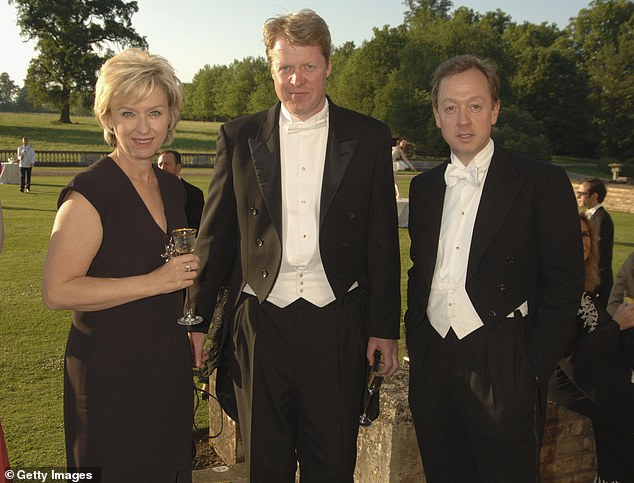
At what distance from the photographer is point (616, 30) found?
83625 millimetres

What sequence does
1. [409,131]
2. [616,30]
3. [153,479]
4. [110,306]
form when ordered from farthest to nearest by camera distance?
[616,30]
[409,131]
[153,479]
[110,306]

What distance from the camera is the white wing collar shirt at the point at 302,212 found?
3234mm

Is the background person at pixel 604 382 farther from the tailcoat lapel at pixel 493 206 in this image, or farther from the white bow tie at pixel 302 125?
the white bow tie at pixel 302 125

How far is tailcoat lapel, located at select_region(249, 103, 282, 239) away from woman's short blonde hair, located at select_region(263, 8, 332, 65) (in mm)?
337

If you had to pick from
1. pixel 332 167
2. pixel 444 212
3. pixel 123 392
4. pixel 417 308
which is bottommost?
pixel 123 392

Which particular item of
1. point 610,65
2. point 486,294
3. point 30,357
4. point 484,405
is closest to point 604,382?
point 484,405

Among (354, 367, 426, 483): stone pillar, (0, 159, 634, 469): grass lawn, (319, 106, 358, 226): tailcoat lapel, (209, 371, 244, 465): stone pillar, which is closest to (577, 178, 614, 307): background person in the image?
(0, 159, 634, 469): grass lawn

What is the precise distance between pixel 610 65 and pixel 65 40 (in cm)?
6142

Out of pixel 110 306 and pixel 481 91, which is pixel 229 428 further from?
pixel 481 91

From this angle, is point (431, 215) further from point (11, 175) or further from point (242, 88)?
point (242, 88)

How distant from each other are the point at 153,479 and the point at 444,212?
1968mm

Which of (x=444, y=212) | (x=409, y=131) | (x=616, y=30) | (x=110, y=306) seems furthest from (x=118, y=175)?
(x=616, y=30)

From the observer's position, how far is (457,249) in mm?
3227

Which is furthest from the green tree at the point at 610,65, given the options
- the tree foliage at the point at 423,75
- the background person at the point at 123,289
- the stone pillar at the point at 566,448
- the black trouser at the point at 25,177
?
the background person at the point at 123,289
